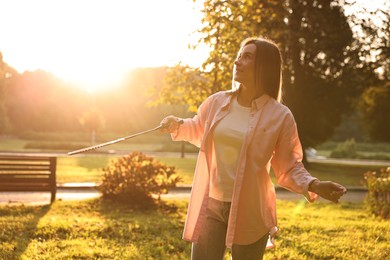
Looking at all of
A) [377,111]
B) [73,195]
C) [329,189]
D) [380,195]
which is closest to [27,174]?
[73,195]

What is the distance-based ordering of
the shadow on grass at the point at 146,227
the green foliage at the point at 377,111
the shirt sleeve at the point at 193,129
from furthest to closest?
1. the green foliage at the point at 377,111
2. the shadow on grass at the point at 146,227
3. the shirt sleeve at the point at 193,129

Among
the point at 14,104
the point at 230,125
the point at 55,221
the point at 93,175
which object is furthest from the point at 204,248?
the point at 14,104

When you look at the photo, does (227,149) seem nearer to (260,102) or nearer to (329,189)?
(260,102)

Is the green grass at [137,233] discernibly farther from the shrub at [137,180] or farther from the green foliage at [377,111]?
the green foliage at [377,111]

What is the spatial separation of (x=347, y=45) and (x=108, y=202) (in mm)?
17809

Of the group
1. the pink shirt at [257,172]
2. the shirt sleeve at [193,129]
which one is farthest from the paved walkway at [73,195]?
the pink shirt at [257,172]

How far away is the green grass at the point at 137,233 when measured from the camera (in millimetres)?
6449

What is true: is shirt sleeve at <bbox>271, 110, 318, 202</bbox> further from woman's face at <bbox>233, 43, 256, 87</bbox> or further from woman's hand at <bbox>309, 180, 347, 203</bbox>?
woman's face at <bbox>233, 43, 256, 87</bbox>

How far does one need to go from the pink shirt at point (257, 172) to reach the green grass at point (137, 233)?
3080 mm

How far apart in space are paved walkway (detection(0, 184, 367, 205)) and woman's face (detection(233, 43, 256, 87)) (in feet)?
28.1

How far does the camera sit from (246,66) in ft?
11.0

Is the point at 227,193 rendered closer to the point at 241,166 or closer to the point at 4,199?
the point at 241,166

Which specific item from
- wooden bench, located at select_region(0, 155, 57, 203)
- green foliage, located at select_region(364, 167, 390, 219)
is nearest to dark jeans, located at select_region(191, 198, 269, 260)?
green foliage, located at select_region(364, 167, 390, 219)

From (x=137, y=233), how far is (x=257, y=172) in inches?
189
